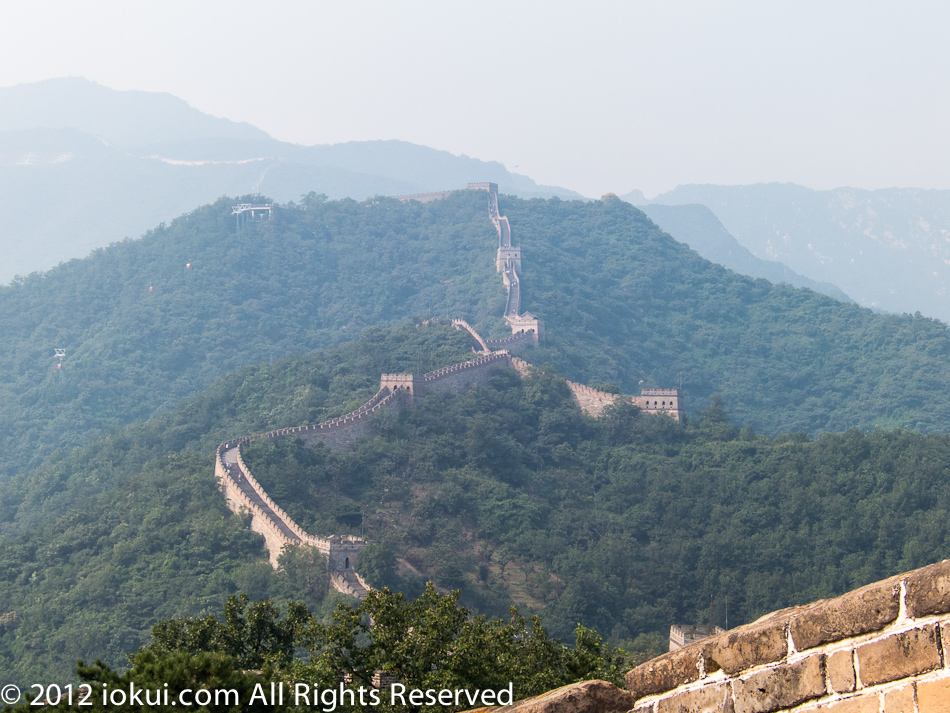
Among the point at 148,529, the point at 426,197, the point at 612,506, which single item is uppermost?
the point at 426,197

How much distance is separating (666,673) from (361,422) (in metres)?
52.1

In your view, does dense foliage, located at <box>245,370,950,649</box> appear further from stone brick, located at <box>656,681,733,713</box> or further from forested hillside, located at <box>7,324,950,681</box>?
stone brick, located at <box>656,681,733,713</box>

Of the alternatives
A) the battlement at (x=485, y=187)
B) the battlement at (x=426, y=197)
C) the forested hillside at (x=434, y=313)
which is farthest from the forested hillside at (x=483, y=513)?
the battlement at (x=426, y=197)

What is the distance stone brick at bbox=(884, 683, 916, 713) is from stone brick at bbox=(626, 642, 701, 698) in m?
1.28

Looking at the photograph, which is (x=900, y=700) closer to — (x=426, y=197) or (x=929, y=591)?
(x=929, y=591)

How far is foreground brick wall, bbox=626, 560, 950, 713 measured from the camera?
236 inches

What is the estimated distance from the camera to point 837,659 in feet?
20.9

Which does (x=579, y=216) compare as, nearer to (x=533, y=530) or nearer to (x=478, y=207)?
(x=478, y=207)

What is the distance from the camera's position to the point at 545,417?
66125 mm

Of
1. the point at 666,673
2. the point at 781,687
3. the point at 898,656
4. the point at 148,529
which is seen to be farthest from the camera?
the point at 148,529

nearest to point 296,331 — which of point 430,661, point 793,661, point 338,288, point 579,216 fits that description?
point 338,288

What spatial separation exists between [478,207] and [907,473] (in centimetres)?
7191

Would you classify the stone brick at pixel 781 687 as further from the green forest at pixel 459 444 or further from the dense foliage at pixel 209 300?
the dense foliage at pixel 209 300

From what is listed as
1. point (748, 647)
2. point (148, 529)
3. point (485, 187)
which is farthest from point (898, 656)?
point (485, 187)
